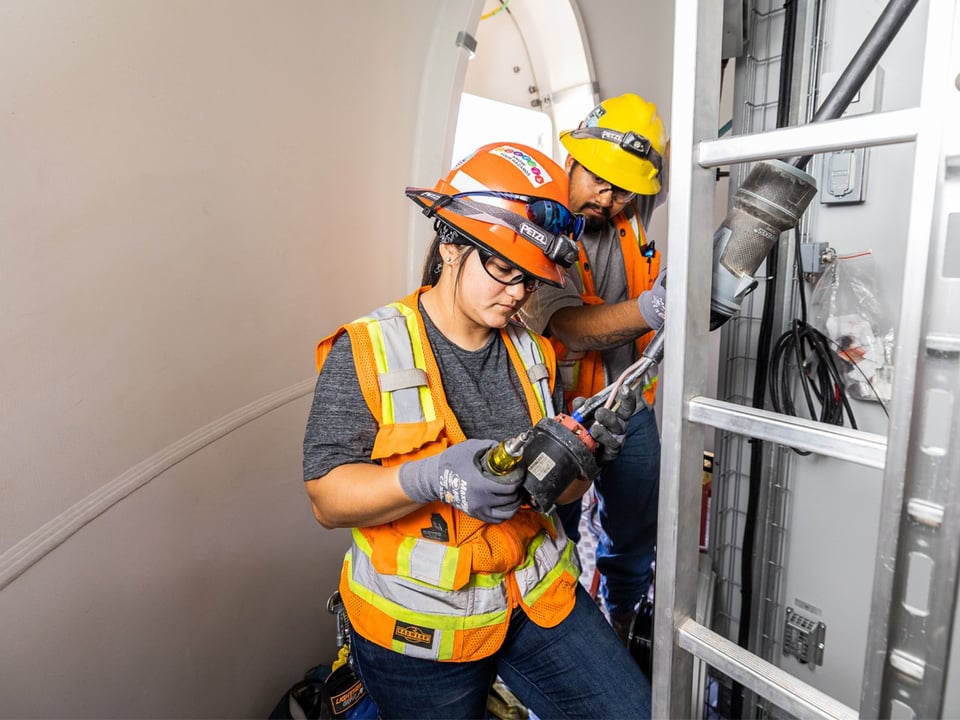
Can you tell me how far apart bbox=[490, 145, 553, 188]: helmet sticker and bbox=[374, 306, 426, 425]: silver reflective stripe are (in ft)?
1.30

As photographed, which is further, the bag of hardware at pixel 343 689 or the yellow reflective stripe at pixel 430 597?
the bag of hardware at pixel 343 689

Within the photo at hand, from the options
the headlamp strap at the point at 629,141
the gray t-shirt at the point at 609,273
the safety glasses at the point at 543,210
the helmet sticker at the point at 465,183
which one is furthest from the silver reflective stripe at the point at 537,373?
the headlamp strap at the point at 629,141

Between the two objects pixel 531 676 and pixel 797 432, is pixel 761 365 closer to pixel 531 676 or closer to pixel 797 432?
pixel 797 432

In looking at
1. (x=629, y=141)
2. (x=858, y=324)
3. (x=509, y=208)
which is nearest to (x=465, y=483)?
(x=509, y=208)

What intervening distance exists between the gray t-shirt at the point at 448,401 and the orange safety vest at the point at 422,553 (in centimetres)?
3

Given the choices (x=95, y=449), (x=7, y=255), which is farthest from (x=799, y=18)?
(x=95, y=449)

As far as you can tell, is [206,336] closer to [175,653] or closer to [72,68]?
[72,68]

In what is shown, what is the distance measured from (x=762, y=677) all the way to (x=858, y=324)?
786mm

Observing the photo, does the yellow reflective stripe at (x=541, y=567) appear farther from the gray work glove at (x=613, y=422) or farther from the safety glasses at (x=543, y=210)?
the safety glasses at (x=543, y=210)

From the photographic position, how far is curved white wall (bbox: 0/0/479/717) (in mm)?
1169

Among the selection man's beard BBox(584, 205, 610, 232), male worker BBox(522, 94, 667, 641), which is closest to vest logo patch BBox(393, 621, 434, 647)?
male worker BBox(522, 94, 667, 641)

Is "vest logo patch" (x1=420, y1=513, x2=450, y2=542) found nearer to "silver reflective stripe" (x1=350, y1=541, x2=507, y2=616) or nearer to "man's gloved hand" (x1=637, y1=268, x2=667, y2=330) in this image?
"silver reflective stripe" (x1=350, y1=541, x2=507, y2=616)

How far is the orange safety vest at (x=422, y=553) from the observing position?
1.15 metres

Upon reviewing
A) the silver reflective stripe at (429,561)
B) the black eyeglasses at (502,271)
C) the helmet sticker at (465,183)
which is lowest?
the silver reflective stripe at (429,561)
